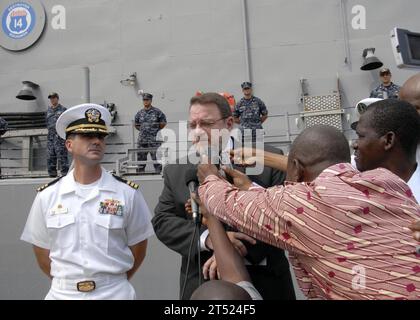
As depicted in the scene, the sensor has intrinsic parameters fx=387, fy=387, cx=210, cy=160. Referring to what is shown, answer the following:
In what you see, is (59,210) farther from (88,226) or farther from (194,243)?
(194,243)

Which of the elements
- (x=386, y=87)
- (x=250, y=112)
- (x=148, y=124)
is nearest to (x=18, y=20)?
(x=148, y=124)

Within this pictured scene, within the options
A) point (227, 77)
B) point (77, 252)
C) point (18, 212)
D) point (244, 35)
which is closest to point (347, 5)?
point (244, 35)

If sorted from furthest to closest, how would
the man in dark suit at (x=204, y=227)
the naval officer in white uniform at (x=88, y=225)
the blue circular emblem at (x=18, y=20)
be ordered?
the blue circular emblem at (x=18, y=20) → the naval officer in white uniform at (x=88, y=225) → the man in dark suit at (x=204, y=227)

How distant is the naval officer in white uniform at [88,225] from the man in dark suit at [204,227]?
35 cm

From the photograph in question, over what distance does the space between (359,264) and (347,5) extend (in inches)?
312

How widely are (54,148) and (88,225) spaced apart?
18.4ft

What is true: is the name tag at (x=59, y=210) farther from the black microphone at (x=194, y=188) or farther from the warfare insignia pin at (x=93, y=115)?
the black microphone at (x=194, y=188)

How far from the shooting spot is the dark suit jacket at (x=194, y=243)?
1.58 meters

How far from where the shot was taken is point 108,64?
27.9 ft

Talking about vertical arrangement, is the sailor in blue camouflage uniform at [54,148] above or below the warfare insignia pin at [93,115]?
above

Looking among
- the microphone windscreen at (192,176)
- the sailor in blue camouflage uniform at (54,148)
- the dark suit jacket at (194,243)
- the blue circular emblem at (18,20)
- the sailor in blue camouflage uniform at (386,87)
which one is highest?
the blue circular emblem at (18,20)

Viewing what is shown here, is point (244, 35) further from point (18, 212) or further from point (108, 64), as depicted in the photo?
point (18, 212)

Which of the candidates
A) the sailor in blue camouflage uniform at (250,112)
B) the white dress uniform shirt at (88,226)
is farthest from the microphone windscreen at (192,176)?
the sailor in blue camouflage uniform at (250,112)

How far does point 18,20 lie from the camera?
8.88 meters
